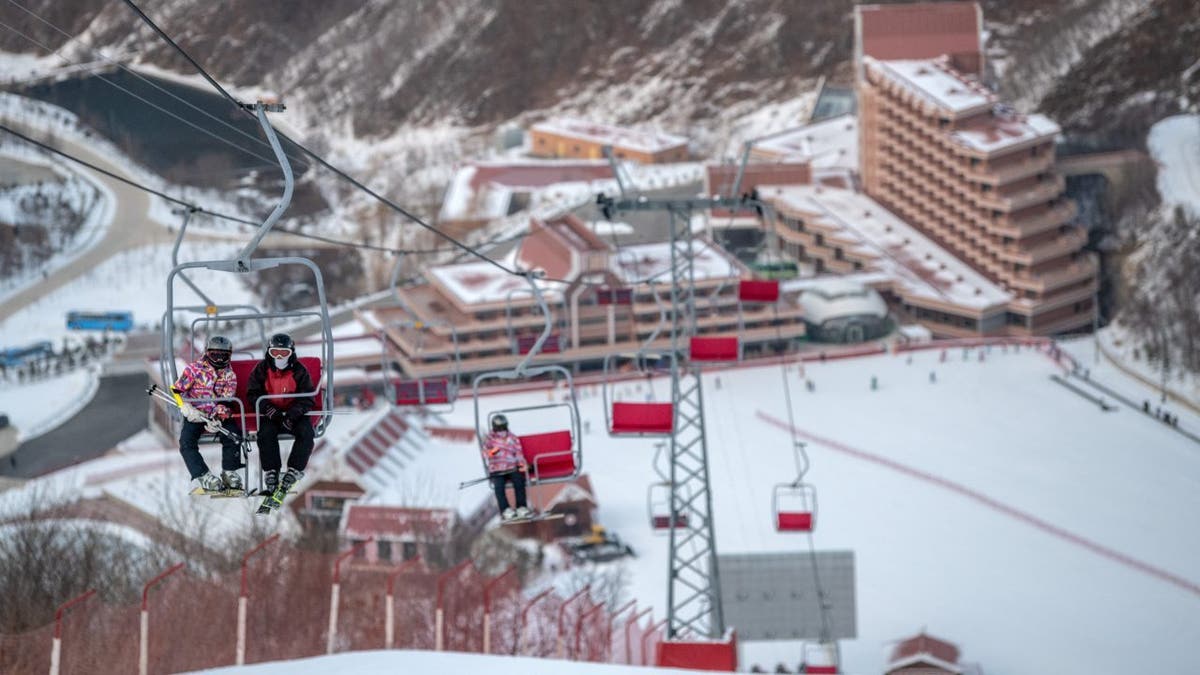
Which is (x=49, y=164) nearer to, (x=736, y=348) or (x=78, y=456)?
(x=78, y=456)

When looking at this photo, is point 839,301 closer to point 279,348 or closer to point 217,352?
point 279,348

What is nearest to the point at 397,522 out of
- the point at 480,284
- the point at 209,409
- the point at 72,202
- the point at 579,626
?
the point at 579,626

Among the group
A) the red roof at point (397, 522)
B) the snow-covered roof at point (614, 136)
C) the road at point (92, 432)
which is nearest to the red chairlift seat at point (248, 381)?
the red roof at point (397, 522)

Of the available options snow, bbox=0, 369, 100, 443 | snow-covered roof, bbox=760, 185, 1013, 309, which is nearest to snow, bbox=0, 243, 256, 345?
snow, bbox=0, 369, 100, 443

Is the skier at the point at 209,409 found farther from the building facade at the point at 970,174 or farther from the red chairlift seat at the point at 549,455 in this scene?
the building facade at the point at 970,174

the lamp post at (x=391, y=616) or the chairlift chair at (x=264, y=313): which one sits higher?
the chairlift chair at (x=264, y=313)

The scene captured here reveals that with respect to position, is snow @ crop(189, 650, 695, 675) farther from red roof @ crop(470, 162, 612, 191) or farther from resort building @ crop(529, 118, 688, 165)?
resort building @ crop(529, 118, 688, 165)
